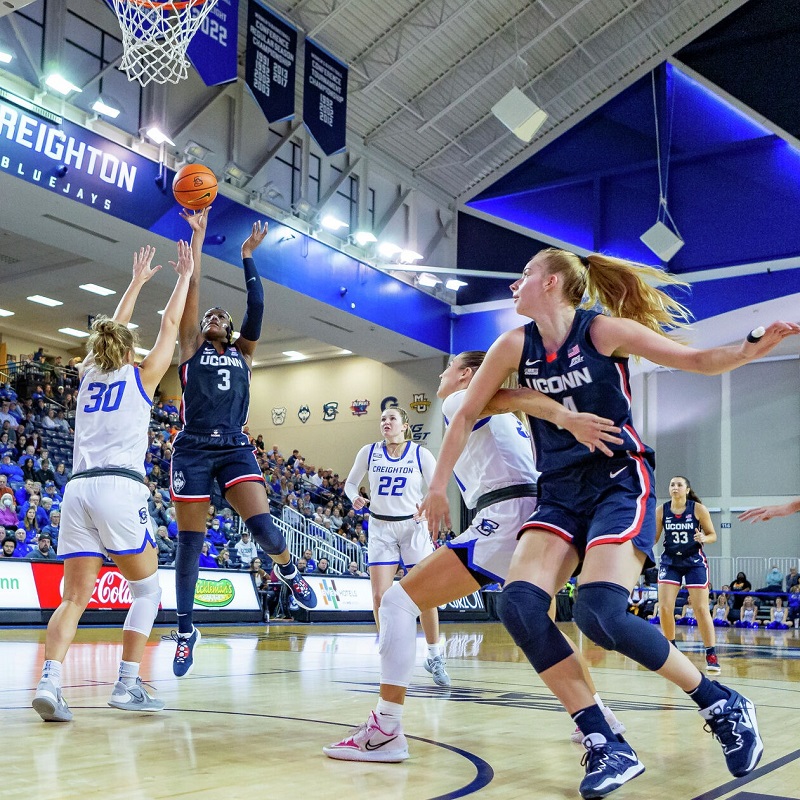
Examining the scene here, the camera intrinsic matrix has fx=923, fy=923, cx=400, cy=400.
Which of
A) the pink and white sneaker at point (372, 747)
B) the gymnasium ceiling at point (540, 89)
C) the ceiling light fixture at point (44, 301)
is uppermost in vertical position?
the gymnasium ceiling at point (540, 89)

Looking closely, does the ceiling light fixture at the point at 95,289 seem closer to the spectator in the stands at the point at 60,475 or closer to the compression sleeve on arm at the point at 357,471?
the spectator in the stands at the point at 60,475

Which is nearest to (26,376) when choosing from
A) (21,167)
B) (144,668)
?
(21,167)

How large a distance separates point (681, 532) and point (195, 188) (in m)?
5.95

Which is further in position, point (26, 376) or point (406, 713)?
point (26, 376)

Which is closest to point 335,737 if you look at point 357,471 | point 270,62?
point 357,471

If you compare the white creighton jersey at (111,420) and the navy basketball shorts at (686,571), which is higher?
the white creighton jersey at (111,420)

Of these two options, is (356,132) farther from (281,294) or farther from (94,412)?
(94,412)

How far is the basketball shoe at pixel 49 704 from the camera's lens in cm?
406

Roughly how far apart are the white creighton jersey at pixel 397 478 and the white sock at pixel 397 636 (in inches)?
158

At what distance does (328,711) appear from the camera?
4902 millimetres

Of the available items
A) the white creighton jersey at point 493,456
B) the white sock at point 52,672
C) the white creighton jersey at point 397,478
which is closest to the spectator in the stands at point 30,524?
the white creighton jersey at point 397,478

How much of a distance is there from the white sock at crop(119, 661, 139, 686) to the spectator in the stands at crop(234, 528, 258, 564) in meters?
12.9

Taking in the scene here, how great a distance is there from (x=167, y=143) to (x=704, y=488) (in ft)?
57.2

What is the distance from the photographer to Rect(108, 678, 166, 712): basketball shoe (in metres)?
4.58
